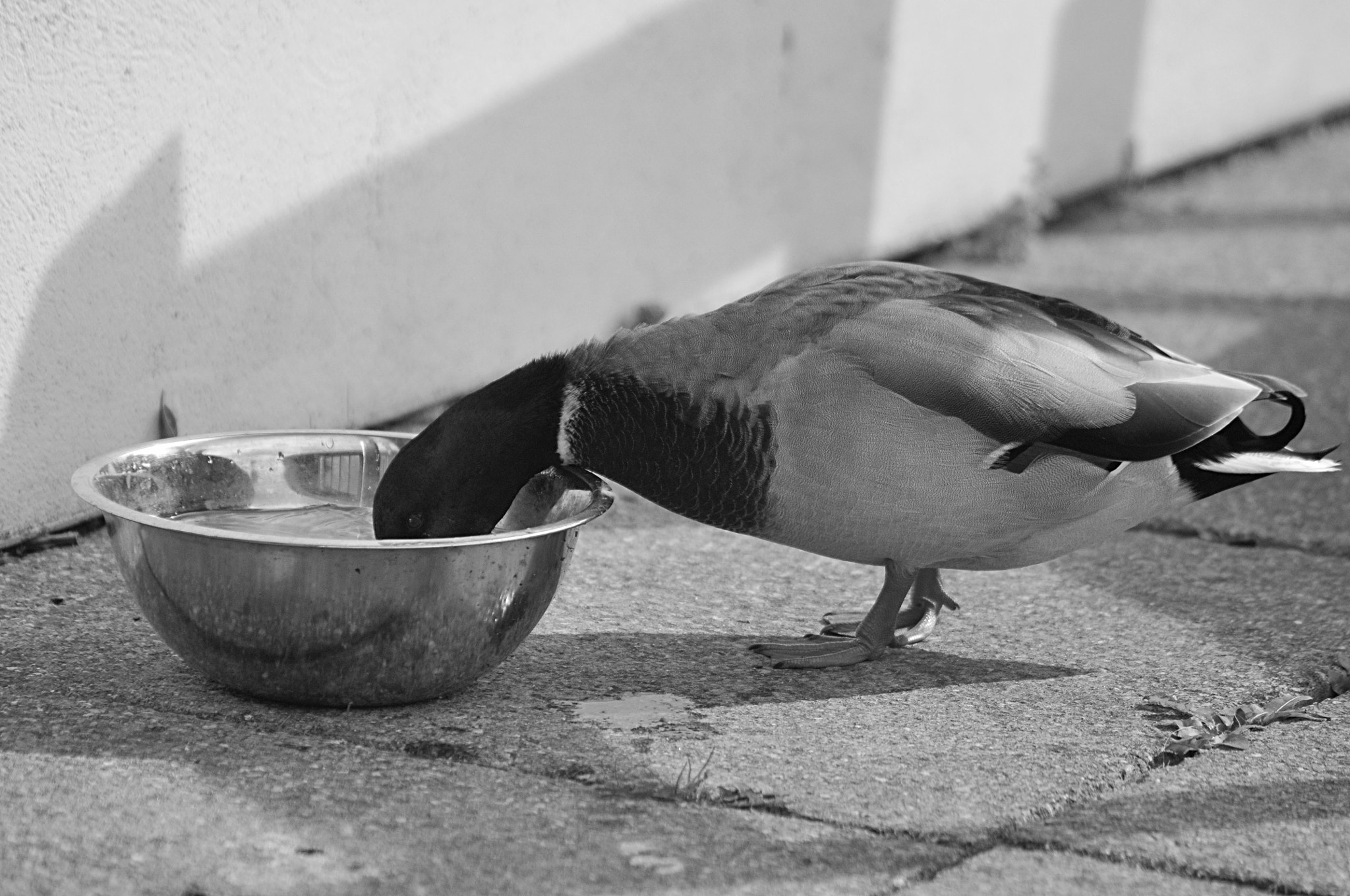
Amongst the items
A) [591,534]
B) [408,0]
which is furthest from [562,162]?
[591,534]

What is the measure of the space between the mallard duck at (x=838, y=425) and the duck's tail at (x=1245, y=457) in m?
0.15

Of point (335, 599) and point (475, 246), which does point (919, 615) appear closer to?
point (335, 599)

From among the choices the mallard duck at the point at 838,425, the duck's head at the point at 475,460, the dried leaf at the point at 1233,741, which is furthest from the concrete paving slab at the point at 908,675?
the duck's head at the point at 475,460

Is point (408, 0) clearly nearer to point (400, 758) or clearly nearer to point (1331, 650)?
point (400, 758)

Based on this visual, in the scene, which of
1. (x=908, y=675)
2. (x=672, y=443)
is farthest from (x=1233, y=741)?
(x=672, y=443)

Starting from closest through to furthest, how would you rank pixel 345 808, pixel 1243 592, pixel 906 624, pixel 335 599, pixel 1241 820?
pixel 345 808 < pixel 1241 820 < pixel 335 599 < pixel 906 624 < pixel 1243 592

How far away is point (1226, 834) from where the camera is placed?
118 inches

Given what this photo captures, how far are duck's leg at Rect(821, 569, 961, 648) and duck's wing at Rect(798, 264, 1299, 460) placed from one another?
0.60m

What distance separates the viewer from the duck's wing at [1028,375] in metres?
3.50

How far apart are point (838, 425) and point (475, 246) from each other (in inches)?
90.6

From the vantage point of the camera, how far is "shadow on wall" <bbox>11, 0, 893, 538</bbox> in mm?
4352

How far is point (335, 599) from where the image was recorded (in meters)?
Answer: 3.18

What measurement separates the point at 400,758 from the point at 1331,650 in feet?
6.89

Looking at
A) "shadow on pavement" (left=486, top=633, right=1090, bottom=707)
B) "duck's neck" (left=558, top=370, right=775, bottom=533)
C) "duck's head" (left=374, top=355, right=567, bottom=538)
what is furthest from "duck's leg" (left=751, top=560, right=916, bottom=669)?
"duck's head" (left=374, top=355, right=567, bottom=538)
